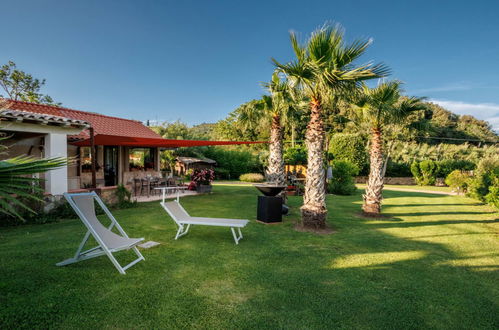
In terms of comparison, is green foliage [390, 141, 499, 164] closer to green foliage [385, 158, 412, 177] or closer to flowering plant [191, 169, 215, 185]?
green foliage [385, 158, 412, 177]

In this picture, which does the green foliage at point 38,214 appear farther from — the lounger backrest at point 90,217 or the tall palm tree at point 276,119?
the tall palm tree at point 276,119

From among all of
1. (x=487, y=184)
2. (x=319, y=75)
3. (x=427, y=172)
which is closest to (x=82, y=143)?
(x=319, y=75)

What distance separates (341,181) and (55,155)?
14942mm

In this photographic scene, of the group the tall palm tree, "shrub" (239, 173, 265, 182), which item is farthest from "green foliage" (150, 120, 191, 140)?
the tall palm tree

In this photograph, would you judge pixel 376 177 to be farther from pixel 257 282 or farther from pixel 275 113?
pixel 257 282

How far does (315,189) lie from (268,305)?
171 inches

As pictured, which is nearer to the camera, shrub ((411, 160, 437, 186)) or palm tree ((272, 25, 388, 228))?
palm tree ((272, 25, 388, 228))

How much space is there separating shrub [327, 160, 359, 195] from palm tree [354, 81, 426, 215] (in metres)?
A: 7.02

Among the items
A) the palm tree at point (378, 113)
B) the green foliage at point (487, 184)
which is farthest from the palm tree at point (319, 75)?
the green foliage at point (487, 184)

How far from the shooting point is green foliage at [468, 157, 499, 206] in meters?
8.93

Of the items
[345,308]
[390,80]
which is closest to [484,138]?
[390,80]

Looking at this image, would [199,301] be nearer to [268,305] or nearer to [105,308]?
[268,305]

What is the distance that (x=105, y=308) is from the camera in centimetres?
302

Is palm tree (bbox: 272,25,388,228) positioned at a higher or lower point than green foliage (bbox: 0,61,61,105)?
lower
